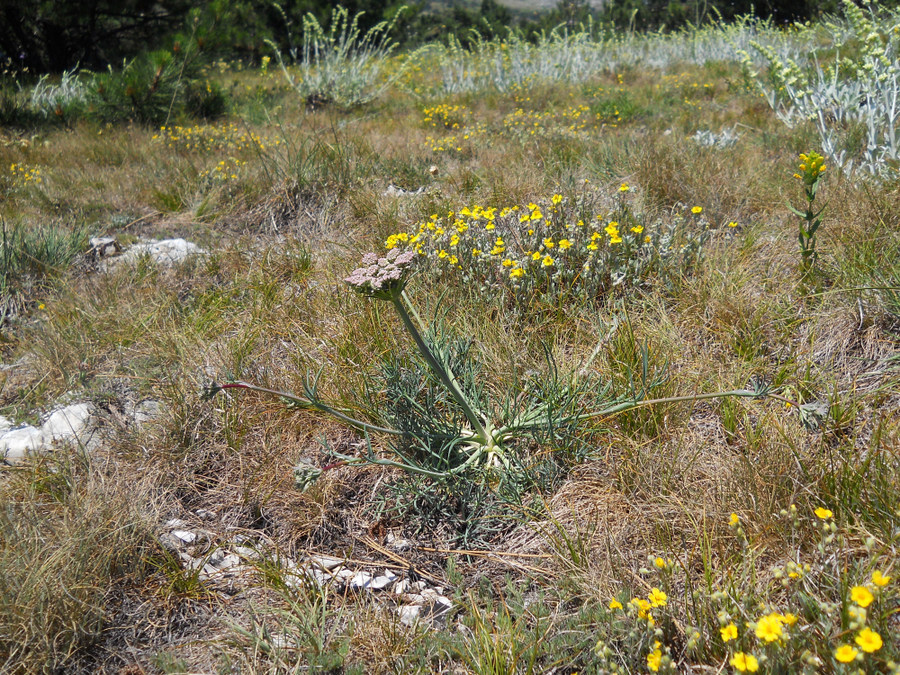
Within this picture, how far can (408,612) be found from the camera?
165 cm

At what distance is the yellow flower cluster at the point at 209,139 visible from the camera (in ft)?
16.8

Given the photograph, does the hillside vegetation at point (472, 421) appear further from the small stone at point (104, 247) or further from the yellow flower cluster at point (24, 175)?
the yellow flower cluster at point (24, 175)

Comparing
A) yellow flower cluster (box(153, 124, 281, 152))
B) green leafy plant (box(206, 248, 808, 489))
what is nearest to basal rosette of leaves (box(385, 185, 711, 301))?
green leafy plant (box(206, 248, 808, 489))

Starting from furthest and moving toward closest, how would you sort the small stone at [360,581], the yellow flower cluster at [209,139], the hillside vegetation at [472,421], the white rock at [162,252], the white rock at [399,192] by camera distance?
the yellow flower cluster at [209,139] < the white rock at [399,192] < the white rock at [162,252] < the small stone at [360,581] < the hillside vegetation at [472,421]

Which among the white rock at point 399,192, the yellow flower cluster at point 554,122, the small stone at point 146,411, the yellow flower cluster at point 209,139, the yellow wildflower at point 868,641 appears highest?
the yellow flower cluster at point 209,139

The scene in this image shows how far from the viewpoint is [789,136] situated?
14.0 ft

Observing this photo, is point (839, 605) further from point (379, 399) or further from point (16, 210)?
Result: point (16, 210)

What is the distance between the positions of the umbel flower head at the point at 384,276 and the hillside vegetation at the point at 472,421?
0.01 m

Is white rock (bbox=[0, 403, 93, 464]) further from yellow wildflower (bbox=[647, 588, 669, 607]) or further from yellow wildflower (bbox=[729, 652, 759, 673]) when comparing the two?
yellow wildflower (bbox=[729, 652, 759, 673])

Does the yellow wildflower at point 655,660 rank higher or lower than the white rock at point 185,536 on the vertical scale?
higher

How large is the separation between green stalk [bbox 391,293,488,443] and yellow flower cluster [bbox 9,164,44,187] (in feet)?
14.2

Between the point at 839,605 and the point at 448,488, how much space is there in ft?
3.62

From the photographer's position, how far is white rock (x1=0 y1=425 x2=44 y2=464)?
7.05 ft

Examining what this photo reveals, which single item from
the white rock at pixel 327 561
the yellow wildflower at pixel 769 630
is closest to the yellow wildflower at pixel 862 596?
the yellow wildflower at pixel 769 630
